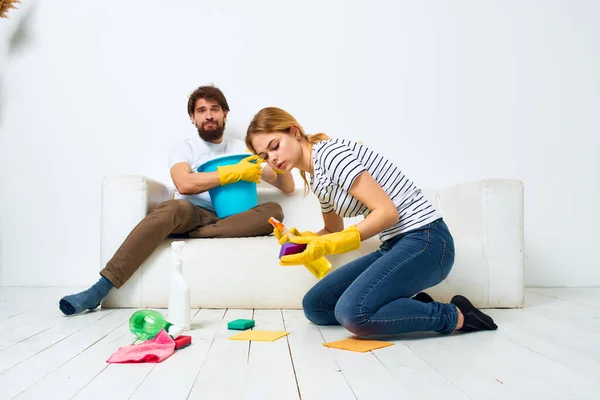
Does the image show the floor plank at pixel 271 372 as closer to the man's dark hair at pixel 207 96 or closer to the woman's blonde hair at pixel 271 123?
the woman's blonde hair at pixel 271 123

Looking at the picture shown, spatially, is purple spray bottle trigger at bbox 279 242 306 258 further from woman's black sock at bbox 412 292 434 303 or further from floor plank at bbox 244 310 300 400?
woman's black sock at bbox 412 292 434 303

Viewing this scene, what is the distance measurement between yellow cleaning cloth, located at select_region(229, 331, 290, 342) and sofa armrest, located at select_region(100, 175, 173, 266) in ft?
2.65

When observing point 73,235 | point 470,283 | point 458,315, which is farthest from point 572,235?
point 73,235

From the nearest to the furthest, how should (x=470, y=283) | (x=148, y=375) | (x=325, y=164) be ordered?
1. (x=148, y=375)
2. (x=325, y=164)
3. (x=470, y=283)

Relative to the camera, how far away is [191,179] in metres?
2.35

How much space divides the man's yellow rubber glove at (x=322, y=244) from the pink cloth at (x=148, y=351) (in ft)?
1.25

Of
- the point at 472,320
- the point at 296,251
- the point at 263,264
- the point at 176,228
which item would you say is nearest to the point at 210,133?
the point at 176,228

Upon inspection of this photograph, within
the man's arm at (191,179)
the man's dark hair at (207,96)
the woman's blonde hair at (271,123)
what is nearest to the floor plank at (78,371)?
the woman's blonde hair at (271,123)

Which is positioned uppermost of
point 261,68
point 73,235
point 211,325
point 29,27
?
point 29,27

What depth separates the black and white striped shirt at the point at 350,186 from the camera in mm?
1520

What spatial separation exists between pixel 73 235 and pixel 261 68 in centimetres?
137

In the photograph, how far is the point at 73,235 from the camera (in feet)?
9.50

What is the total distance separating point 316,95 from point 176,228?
1.18 m

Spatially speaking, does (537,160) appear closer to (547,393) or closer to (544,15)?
(544,15)
